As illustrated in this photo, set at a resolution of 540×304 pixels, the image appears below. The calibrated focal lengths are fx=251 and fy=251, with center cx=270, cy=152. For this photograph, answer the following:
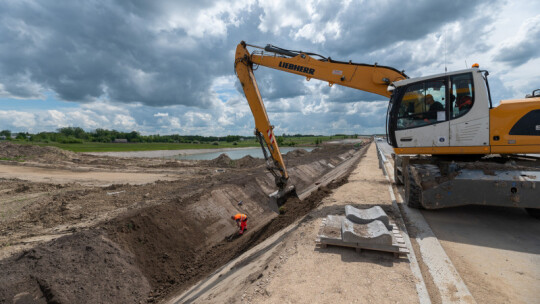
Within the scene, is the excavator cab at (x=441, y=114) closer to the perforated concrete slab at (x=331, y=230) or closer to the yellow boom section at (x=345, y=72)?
the yellow boom section at (x=345, y=72)

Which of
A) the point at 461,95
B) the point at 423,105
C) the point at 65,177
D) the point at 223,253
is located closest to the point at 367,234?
the point at 423,105

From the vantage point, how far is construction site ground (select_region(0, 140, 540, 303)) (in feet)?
11.7

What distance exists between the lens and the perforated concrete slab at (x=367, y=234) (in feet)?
13.5

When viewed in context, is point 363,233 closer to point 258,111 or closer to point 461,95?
point 461,95

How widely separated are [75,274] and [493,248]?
8644 millimetres

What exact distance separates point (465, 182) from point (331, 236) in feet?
12.0

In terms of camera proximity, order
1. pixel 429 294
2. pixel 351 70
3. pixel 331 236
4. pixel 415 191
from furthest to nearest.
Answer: pixel 351 70, pixel 415 191, pixel 331 236, pixel 429 294

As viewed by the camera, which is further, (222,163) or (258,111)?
(222,163)

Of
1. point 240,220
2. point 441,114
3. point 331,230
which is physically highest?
point 441,114

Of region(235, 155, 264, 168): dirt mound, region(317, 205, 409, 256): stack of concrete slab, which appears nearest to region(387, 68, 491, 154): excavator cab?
region(317, 205, 409, 256): stack of concrete slab

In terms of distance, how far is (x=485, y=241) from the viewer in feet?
16.6

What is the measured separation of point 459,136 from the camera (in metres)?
6.07

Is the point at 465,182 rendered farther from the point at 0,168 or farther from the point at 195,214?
the point at 0,168

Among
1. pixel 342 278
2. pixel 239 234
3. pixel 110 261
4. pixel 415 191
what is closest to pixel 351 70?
pixel 415 191
